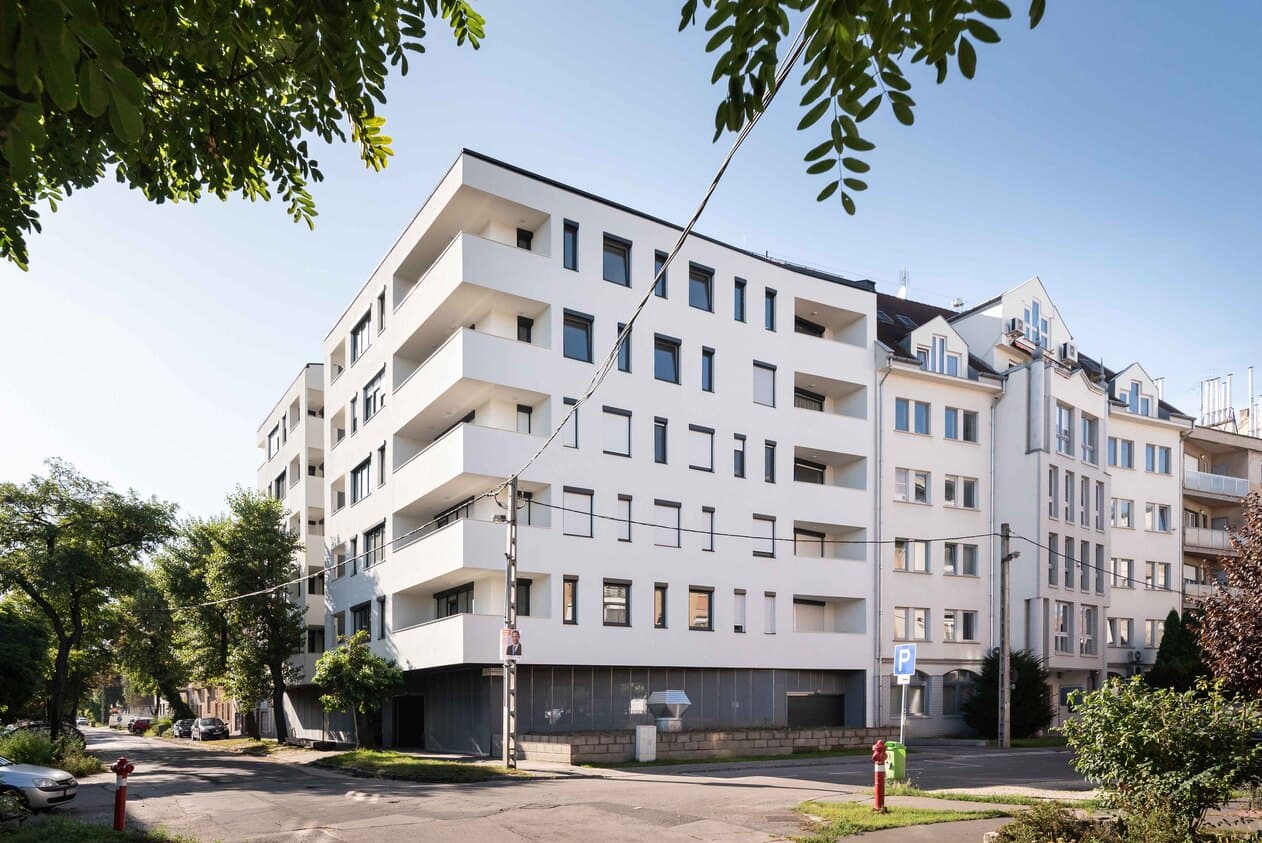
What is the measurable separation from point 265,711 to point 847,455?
39.5 meters

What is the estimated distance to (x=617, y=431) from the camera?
1419 inches

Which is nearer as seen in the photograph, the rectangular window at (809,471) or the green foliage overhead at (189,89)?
the green foliage overhead at (189,89)

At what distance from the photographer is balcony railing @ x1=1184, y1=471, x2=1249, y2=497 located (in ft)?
182

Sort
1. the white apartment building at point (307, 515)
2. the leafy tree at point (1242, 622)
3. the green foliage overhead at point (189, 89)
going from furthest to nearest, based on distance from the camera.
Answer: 1. the white apartment building at point (307, 515)
2. the leafy tree at point (1242, 622)
3. the green foliage overhead at point (189, 89)

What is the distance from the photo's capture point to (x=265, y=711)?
62000 millimetres

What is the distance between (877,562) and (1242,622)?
20.2 m

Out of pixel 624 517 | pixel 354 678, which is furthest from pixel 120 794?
pixel 624 517

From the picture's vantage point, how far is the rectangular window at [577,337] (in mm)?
35500

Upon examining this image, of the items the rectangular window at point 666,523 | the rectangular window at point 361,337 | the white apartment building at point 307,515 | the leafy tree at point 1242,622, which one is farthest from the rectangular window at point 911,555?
the white apartment building at point 307,515

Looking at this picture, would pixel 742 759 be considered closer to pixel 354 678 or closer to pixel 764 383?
pixel 354 678

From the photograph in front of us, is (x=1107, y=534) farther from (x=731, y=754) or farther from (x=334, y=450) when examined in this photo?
(x=334, y=450)

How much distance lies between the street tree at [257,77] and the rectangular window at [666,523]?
29.4 m

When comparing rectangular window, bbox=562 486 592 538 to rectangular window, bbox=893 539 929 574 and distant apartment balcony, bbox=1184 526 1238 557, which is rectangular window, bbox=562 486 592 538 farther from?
distant apartment balcony, bbox=1184 526 1238 557

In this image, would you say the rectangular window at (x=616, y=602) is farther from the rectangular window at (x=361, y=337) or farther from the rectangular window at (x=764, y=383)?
the rectangular window at (x=361, y=337)
